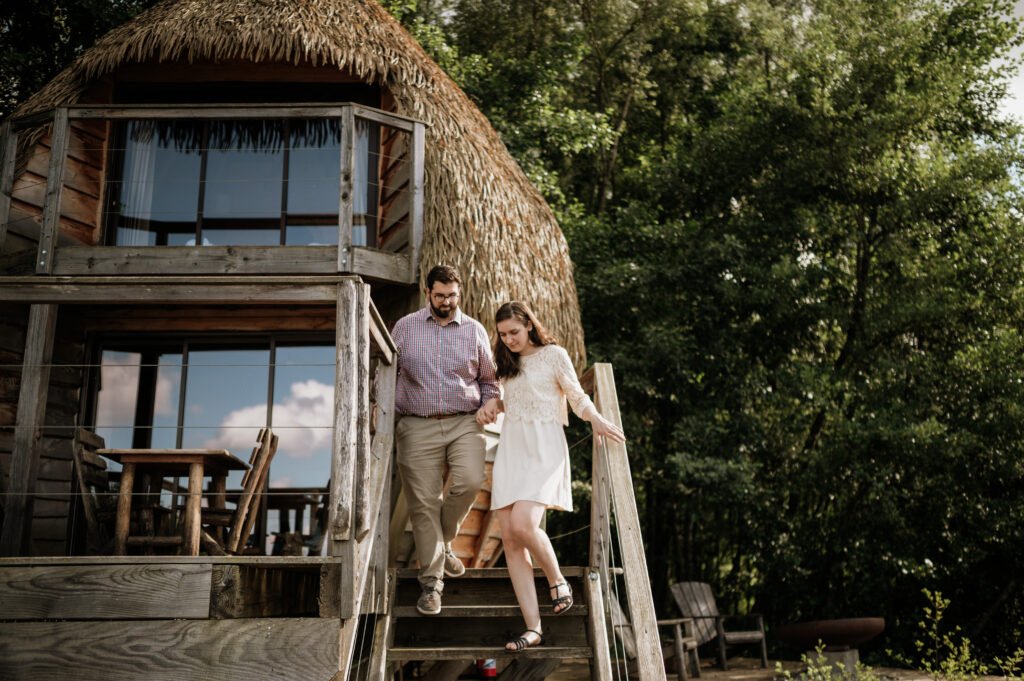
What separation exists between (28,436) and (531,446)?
398 centimetres

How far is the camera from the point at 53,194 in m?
7.27

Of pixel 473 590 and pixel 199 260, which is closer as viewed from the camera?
pixel 473 590

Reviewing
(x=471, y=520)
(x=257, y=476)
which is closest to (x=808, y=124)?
(x=471, y=520)

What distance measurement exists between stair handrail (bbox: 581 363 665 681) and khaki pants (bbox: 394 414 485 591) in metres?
0.64

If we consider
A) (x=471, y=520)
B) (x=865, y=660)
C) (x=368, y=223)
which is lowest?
(x=865, y=660)

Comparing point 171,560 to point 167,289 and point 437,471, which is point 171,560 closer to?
point 167,289

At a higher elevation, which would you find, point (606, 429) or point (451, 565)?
point (606, 429)

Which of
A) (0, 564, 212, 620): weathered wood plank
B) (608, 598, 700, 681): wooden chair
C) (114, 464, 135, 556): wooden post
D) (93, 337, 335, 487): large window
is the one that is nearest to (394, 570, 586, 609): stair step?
(0, 564, 212, 620): weathered wood plank

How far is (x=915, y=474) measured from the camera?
38.6 ft

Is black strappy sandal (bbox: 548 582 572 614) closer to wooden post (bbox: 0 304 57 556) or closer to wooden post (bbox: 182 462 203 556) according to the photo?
wooden post (bbox: 182 462 203 556)

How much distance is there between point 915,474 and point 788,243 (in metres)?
3.54

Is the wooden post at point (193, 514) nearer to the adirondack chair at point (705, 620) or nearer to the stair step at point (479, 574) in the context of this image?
the stair step at point (479, 574)

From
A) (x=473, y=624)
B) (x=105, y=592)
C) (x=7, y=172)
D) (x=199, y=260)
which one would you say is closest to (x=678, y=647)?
(x=473, y=624)

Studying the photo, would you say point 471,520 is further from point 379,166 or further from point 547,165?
point 547,165
